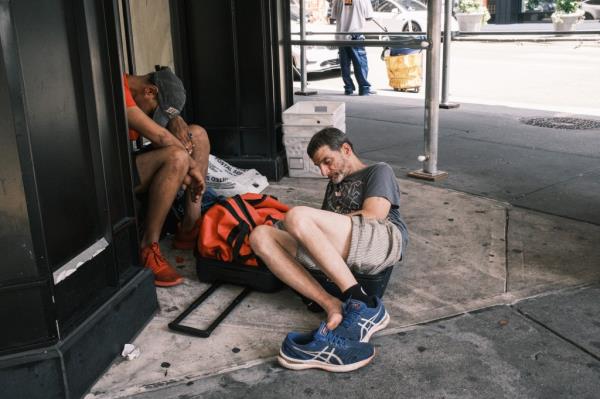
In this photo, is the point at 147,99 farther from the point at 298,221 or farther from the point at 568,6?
the point at 568,6

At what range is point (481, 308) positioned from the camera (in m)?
2.88

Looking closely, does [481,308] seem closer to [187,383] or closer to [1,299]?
→ [187,383]

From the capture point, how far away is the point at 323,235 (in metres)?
2.69

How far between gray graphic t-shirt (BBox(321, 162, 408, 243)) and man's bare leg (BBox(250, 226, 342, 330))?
308mm

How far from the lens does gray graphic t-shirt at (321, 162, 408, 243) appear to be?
285cm

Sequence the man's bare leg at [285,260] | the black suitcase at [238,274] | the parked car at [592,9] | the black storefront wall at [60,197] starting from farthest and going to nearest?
1. the parked car at [592,9]
2. the black suitcase at [238,274]
3. the man's bare leg at [285,260]
4. the black storefront wall at [60,197]

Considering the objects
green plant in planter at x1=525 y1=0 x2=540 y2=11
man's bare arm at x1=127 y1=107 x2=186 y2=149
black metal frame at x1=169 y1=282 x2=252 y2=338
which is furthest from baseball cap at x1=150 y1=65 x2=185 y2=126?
green plant in planter at x1=525 y1=0 x2=540 y2=11

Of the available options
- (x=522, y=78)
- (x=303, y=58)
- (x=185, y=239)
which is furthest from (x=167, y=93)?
(x=522, y=78)

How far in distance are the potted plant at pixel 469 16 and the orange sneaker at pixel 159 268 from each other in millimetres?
16102

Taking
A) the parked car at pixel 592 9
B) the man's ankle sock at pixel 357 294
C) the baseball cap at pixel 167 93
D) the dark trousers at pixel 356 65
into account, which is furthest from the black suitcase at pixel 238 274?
the parked car at pixel 592 9

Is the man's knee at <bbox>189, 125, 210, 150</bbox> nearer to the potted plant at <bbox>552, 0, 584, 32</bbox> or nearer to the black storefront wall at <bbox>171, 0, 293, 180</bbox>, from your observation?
the black storefront wall at <bbox>171, 0, 293, 180</bbox>

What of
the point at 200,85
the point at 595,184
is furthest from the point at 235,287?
the point at 595,184

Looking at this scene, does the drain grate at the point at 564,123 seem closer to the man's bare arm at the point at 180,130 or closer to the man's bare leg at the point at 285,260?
the man's bare arm at the point at 180,130

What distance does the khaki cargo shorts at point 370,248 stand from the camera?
2.74 meters
